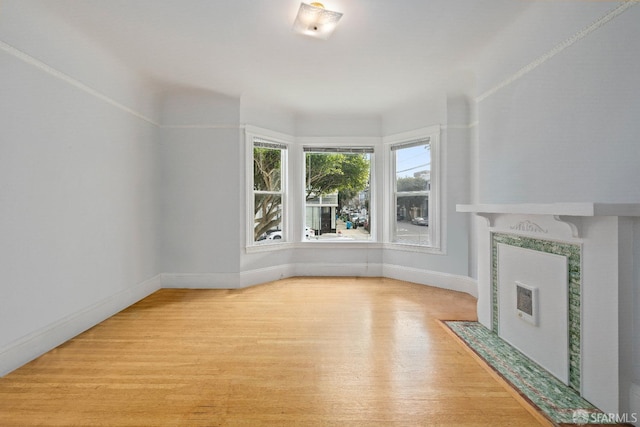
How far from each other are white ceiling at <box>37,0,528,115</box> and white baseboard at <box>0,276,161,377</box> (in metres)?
2.52

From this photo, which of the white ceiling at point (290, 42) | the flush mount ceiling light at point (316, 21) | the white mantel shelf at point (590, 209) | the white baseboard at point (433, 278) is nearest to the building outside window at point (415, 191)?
the white baseboard at point (433, 278)

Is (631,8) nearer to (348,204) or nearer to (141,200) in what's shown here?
(348,204)

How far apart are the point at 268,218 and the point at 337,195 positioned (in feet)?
3.95

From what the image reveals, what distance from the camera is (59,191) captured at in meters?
2.62

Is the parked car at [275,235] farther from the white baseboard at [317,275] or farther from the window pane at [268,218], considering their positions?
the white baseboard at [317,275]

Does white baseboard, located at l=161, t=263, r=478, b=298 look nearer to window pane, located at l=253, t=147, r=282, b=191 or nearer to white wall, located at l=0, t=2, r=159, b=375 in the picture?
white wall, located at l=0, t=2, r=159, b=375

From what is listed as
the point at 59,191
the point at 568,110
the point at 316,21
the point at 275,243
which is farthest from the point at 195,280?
the point at 568,110

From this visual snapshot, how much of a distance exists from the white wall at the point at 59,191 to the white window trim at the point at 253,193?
1.36 meters

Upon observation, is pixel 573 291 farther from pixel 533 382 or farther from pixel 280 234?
pixel 280 234

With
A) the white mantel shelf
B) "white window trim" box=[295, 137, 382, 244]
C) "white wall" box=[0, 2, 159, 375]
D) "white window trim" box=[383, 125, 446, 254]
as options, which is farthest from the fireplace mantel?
"white wall" box=[0, 2, 159, 375]

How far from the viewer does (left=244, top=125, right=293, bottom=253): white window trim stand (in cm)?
448

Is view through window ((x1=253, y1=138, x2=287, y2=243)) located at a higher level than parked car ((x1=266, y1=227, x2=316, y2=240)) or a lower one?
higher

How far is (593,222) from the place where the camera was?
181cm

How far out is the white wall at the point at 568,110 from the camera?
179cm
